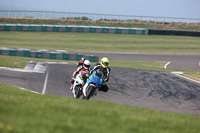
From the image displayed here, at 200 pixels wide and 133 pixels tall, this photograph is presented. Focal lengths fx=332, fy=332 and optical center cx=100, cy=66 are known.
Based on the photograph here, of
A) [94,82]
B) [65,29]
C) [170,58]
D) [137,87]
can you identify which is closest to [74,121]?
[94,82]

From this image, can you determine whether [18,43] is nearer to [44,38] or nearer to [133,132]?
[44,38]

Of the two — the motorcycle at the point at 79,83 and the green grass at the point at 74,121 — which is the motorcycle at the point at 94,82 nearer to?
the motorcycle at the point at 79,83

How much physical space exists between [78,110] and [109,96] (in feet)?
25.4

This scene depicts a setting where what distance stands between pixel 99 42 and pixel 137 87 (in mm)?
26501

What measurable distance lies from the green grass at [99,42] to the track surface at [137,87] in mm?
17020

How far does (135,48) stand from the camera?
41.0m

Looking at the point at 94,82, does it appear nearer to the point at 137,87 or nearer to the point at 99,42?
the point at 137,87

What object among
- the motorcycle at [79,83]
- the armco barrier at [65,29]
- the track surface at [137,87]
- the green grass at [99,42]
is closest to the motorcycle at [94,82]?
the motorcycle at [79,83]

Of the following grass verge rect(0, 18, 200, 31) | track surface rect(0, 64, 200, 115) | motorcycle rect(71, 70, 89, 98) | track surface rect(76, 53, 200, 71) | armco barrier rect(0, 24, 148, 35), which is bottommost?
track surface rect(0, 64, 200, 115)

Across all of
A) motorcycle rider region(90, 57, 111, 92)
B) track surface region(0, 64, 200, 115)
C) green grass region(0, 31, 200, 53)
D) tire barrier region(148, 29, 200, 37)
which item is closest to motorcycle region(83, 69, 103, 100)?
motorcycle rider region(90, 57, 111, 92)

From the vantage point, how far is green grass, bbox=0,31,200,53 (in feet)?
130

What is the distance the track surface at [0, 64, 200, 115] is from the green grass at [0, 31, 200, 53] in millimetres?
17020

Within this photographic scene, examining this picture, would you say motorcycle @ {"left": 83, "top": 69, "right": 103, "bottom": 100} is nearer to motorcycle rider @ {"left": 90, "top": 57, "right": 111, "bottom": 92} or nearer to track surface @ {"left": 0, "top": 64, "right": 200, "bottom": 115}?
motorcycle rider @ {"left": 90, "top": 57, "right": 111, "bottom": 92}

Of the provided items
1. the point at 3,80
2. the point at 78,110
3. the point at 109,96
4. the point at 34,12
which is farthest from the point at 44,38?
the point at 78,110
